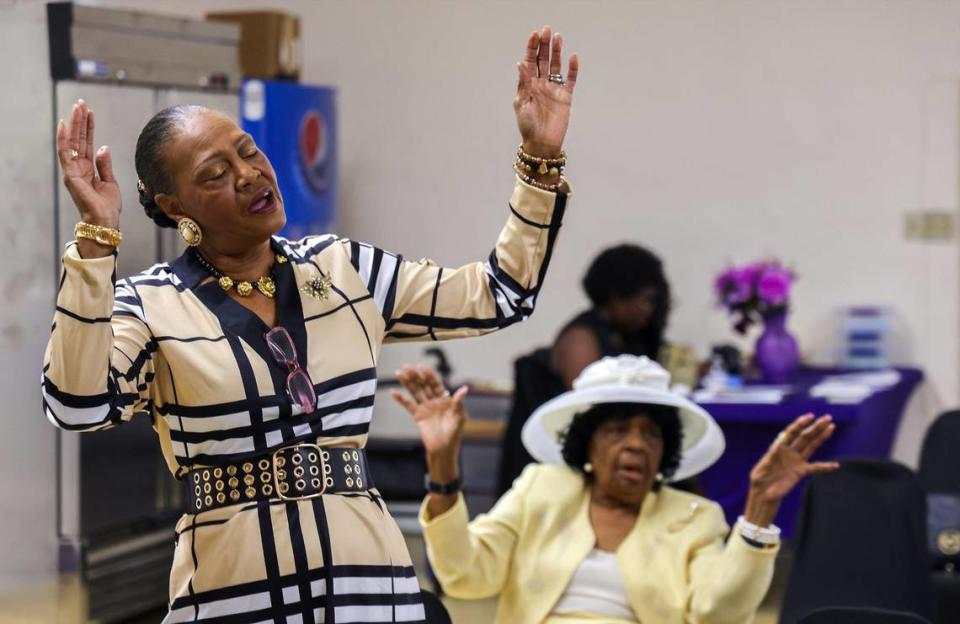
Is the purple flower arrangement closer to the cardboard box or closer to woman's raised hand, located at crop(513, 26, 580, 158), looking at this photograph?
the cardboard box

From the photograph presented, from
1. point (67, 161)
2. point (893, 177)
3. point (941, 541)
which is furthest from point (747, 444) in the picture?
point (67, 161)

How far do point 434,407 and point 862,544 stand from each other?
4.04 ft

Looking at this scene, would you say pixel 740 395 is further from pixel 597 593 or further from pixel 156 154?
pixel 156 154

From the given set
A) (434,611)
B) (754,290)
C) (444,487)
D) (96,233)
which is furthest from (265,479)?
(754,290)

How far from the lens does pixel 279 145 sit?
6.09 meters

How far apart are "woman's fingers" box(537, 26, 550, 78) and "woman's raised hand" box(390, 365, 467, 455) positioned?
0.83 m

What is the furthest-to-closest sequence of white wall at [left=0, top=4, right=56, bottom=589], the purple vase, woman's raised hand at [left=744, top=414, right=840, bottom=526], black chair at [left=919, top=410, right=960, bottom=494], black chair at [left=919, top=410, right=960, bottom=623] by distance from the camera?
the purple vase → white wall at [left=0, top=4, right=56, bottom=589] → black chair at [left=919, top=410, right=960, bottom=494] → black chair at [left=919, top=410, right=960, bottom=623] → woman's raised hand at [left=744, top=414, right=840, bottom=526]

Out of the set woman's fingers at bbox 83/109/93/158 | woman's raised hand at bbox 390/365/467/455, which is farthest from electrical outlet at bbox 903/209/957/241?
woman's fingers at bbox 83/109/93/158

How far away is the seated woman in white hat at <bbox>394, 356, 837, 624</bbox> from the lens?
278cm

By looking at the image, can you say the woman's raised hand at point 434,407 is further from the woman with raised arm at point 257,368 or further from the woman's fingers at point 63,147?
the woman's fingers at point 63,147

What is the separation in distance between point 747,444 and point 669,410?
2065 mm

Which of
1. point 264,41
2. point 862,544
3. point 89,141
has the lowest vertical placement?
point 862,544

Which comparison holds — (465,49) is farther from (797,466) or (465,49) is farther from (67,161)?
(67,161)

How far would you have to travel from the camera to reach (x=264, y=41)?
6316 millimetres
